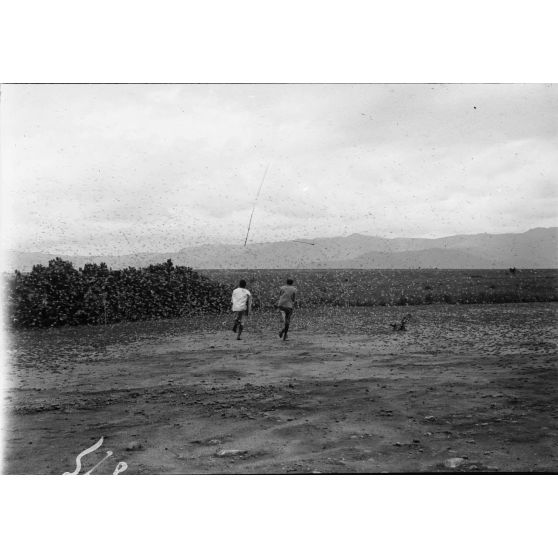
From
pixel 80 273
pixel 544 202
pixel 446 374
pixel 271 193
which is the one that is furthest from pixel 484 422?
pixel 80 273

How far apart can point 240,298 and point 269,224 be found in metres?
2.06

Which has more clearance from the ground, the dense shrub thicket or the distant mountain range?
the distant mountain range

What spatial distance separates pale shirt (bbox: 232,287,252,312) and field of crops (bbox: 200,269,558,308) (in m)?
0.16

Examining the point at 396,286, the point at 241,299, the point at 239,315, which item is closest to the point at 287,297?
the point at 241,299

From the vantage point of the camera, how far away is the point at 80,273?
31.8 ft

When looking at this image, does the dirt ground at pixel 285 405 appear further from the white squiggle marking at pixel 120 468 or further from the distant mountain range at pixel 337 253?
the distant mountain range at pixel 337 253

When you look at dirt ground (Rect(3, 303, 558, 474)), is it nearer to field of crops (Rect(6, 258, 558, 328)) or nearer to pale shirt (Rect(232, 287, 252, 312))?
field of crops (Rect(6, 258, 558, 328))

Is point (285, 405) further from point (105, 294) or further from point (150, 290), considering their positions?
point (105, 294)

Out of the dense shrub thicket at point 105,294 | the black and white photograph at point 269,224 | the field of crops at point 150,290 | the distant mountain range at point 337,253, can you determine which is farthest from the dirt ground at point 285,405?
the distant mountain range at point 337,253

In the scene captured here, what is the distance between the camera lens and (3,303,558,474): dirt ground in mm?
5844

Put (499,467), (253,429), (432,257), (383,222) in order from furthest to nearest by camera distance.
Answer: (432,257), (383,222), (253,429), (499,467)

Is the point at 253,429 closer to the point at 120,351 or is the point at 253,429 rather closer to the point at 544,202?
the point at 120,351

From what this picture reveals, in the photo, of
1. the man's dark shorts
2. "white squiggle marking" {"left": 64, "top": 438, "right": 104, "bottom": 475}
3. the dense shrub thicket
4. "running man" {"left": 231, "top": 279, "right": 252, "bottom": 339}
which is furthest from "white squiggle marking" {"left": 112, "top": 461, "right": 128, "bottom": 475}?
the man's dark shorts

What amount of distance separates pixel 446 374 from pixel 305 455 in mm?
2792
